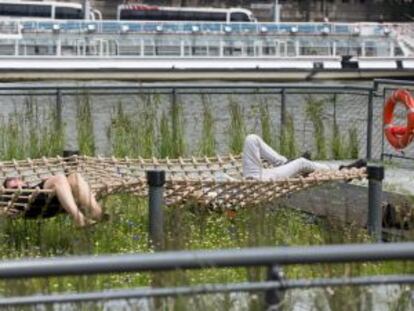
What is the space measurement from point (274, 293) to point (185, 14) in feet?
203

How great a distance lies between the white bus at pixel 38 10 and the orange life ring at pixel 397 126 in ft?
149

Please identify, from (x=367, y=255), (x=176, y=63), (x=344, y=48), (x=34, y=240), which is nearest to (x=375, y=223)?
(x=34, y=240)

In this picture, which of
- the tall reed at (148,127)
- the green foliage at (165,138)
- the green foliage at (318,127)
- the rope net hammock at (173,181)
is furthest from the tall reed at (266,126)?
the rope net hammock at (173,181)

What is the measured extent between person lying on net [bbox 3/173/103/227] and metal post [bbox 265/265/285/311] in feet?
15.1

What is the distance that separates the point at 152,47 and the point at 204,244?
145 feet

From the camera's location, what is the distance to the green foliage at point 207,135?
16078 mm

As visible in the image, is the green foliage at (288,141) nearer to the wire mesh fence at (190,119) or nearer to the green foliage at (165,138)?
the wire mesh fence at (190,119)

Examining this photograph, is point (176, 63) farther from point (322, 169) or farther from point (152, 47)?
point (322, 169)

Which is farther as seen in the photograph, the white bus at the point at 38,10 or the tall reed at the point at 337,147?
the white bus at the point at 38,10

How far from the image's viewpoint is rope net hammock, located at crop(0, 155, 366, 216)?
9414 mm

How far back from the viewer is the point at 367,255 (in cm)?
409

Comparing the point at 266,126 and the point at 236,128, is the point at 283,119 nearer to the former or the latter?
the point at 266,126

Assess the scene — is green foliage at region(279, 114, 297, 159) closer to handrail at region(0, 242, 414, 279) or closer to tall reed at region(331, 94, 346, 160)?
tall reed at region(331, 94, 346, 160)

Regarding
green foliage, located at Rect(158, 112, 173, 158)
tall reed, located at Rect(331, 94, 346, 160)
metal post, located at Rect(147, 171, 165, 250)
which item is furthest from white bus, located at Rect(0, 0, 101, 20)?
metal post, located at Rect(147, 171, 165, 250)
